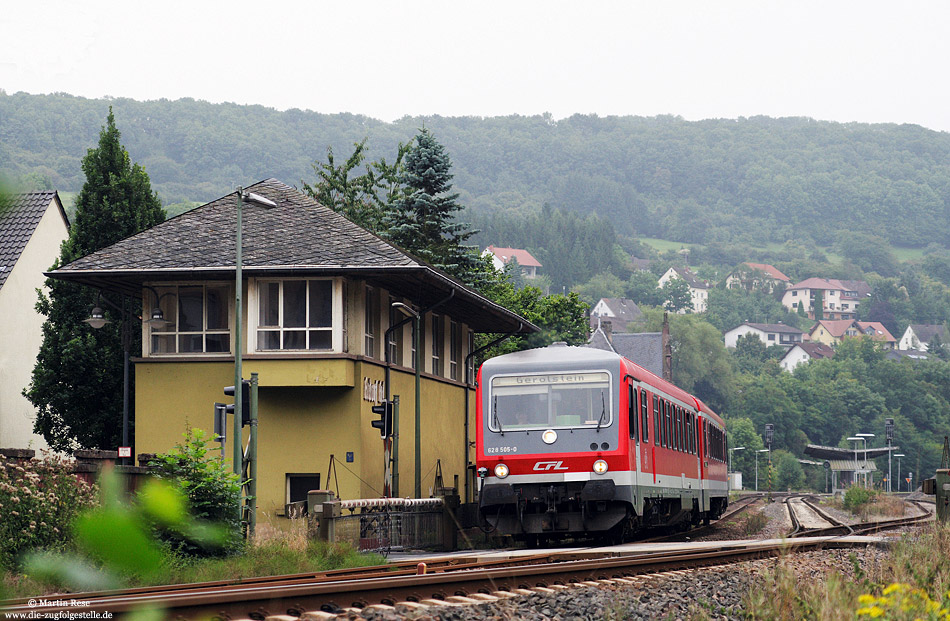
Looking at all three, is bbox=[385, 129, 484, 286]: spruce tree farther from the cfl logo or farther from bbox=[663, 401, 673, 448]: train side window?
the cfl logo

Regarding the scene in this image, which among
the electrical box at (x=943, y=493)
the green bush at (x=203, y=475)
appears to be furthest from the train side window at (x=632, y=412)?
the green bush at (x=203, y=475)

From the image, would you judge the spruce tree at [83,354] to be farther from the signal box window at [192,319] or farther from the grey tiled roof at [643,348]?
the grey tiled roof at [643,348]

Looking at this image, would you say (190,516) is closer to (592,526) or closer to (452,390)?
(592,526)

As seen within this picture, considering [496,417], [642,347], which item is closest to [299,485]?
[496,417]

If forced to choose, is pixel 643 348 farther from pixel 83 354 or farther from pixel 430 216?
pixel 83 354

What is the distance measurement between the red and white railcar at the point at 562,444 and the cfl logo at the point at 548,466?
16mm

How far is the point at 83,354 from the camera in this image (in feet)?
104

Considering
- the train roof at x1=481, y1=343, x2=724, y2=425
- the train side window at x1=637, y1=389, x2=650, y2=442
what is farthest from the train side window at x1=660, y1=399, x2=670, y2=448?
the train roof at x1=481, y1=343, x2=724, y2=425

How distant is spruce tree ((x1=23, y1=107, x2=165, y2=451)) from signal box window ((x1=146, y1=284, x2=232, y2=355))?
4.59m

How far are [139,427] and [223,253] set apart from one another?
4593mm

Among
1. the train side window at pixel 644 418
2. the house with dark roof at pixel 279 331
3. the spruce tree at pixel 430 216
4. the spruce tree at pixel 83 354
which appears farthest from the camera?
the spruce tree at pixel 430 216

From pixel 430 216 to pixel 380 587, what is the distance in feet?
123

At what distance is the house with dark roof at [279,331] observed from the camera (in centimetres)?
2523

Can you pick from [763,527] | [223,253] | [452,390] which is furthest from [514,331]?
[223,253]
